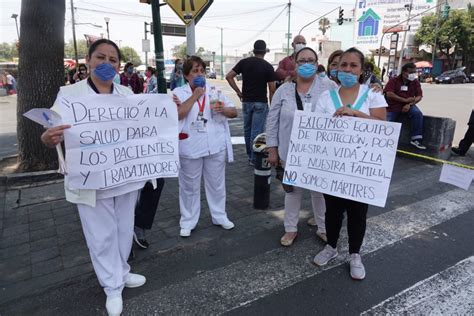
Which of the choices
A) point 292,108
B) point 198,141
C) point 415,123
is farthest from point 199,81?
point 415,123

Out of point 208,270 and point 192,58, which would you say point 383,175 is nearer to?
point 208,270

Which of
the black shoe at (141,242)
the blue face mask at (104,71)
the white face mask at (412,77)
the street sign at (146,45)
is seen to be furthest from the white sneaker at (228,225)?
the street sign at (146,45)

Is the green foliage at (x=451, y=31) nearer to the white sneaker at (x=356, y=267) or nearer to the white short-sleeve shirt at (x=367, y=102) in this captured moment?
the white short-sleeve shirt at (x=367, y=102)

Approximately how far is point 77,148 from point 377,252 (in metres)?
2.89

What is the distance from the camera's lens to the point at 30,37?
17.8ft

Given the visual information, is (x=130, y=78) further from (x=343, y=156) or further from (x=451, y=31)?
(x=451, y=31)

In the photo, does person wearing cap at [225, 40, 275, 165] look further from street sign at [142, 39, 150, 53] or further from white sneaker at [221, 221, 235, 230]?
street sign at [142, 39, 150, 53]

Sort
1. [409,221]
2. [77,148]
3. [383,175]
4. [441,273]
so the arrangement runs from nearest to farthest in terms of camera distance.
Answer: [77,148] < [383,175] < [441,273] < [409,221]

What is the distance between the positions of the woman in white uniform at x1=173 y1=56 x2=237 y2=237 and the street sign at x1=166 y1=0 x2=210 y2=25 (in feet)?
6.88

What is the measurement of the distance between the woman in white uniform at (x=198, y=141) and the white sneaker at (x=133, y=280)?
865 millimetres

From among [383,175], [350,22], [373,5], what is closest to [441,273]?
[383,175]

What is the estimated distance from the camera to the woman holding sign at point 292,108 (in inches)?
125

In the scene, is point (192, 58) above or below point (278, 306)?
above

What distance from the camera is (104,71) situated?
95.2 inches
